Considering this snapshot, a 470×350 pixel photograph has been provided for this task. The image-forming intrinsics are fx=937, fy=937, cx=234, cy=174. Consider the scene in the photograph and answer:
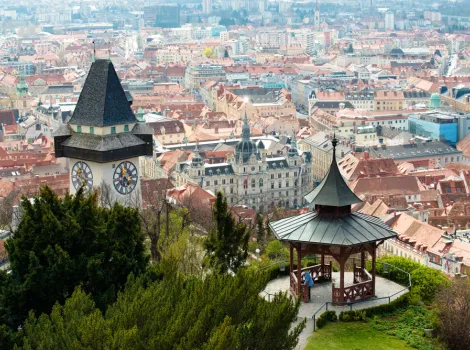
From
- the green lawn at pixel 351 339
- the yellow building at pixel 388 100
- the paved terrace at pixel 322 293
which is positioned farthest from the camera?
the yellow building at pixel 388 100

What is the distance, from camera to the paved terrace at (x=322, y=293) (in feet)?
81.7

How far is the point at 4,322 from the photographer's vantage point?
2377 centimetres

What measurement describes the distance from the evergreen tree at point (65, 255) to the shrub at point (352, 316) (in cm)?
569

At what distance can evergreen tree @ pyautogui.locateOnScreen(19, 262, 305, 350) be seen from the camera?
61.5 ft

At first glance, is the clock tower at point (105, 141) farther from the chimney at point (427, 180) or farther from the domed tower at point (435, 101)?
the domed tower at point (435, 101)

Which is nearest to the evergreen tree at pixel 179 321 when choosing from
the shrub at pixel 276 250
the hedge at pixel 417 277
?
the hedge at pixel 417 277

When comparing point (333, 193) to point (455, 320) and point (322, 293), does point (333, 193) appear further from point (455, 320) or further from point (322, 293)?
point (455, 320)

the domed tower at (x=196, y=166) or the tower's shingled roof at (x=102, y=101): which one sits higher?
the tower's shingled roof at (x=102, y=101)

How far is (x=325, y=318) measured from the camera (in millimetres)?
24516

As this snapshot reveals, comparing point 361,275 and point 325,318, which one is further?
point 361,275

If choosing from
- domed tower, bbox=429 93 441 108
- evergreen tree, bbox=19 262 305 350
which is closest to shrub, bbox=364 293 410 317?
evergreen tree, bbox=19 262 305 350

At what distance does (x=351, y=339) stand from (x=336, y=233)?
315cm

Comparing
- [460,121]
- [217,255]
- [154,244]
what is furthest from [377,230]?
[460,121]

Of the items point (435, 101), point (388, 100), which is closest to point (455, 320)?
point (435, 101)
